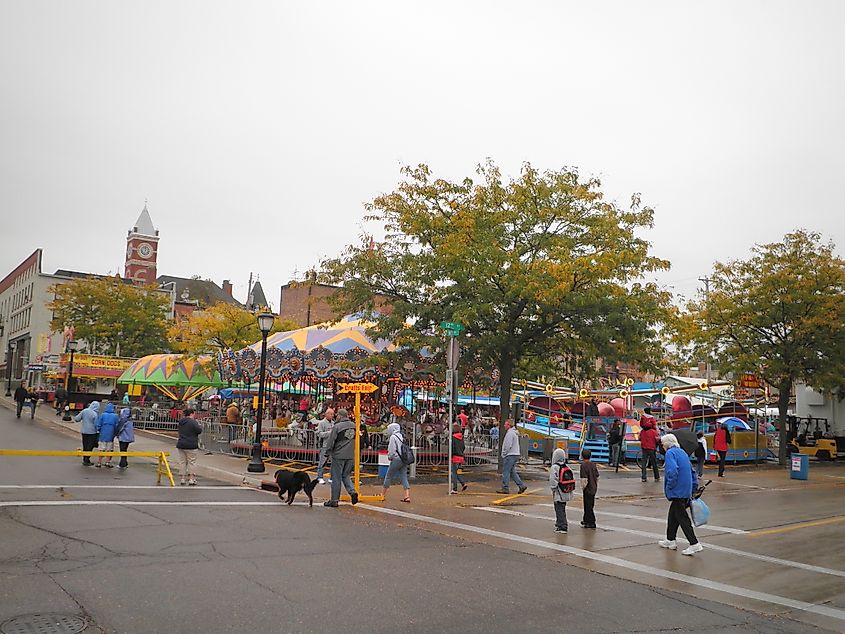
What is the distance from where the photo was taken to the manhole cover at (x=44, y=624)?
5539 mm

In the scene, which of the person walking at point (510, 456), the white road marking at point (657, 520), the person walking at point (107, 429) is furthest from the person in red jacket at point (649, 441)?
the person walking at point (107, 429)

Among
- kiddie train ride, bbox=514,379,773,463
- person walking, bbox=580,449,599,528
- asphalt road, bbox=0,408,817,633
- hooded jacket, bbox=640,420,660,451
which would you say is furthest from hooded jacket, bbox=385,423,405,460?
kiddie train ride, bbox=514,379,773,463

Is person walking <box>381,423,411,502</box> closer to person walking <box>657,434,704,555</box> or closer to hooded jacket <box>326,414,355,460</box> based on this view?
hooded jacket <box>326,414,355,460</box>

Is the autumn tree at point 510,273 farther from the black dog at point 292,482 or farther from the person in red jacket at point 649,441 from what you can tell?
the black dog at point 292,482

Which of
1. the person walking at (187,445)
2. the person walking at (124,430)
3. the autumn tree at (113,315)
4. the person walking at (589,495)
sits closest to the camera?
the person walking at (589,495)

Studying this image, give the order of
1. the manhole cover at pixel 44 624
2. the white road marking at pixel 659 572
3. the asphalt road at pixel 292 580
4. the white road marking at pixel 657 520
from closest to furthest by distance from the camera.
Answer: the manhole cover at pixel 44 624 → the asphalt road at pixel 292 580 → the white road marking at pixel 659 572 → the white road marking at pixel 657 520

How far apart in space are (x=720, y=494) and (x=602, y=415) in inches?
498

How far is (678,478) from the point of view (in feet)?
33.7

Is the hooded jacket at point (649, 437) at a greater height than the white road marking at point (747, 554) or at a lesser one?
greater

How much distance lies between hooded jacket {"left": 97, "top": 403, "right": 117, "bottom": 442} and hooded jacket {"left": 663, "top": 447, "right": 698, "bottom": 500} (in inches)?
556

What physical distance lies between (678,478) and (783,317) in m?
20.2

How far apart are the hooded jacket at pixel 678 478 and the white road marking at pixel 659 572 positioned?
132 centimetres

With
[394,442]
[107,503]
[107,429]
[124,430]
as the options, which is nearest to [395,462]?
[394,442]

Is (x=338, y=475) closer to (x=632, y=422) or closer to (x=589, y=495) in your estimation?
(x=589, y=495)
